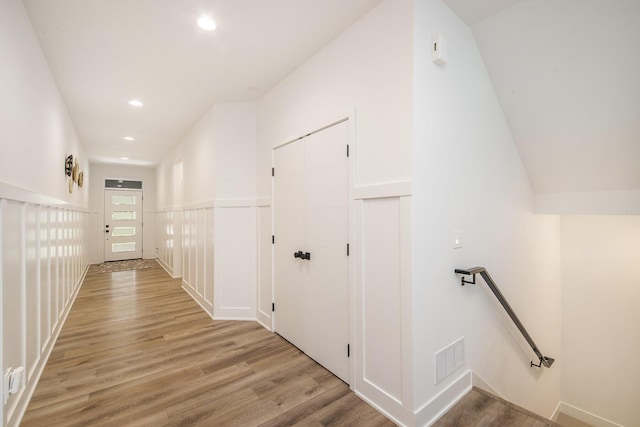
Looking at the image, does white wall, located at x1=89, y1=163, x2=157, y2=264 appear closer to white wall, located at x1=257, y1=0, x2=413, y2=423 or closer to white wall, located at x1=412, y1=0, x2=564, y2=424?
white wall, located at x1=257, y1=0, x2=413, y2=423

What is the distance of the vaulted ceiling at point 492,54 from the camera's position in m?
2.00

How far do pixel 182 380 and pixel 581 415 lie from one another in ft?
16.6

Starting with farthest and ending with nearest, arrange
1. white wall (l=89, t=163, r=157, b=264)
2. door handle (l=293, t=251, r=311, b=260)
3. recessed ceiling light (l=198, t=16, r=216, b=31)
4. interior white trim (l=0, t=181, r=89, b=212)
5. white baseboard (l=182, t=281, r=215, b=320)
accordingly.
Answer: white wall (l=89, t=163, r=157, b=264) → white baseboard (l=182, t=281, r=215, b=320) → door handle (l=293, t=251, r=311, b=260) → recessed ceiling light (l=198, t=16, r=216, b=31) → interior white trim (l=0, t=181, r=89, b=212)

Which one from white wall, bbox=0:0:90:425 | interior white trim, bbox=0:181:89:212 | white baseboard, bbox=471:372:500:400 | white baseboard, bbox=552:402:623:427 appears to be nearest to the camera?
interior white trim, bbox=0:181:89:212

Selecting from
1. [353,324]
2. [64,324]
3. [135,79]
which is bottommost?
[64,324]

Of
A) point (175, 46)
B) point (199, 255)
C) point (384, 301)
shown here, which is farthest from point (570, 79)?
point (199, 255)

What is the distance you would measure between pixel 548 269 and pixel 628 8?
9.14 ft

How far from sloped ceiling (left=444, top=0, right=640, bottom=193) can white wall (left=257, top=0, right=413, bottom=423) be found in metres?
0.60

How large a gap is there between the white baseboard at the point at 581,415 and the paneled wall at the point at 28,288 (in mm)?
5753

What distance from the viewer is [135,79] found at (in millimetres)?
3141

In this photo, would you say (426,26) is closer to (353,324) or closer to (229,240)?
(353,324)

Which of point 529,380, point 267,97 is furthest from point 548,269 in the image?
point 267,97

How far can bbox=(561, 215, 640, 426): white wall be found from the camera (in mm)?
3377

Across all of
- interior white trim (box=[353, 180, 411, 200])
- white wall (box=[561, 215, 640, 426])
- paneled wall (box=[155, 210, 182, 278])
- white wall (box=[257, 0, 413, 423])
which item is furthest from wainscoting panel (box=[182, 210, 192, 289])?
white wall (box=[561, 215, 640, 426])
